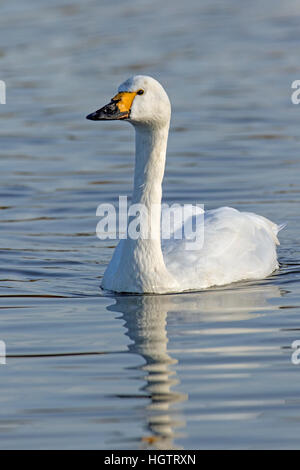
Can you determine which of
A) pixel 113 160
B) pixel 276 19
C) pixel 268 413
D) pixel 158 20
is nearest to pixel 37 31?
pixel 158 20

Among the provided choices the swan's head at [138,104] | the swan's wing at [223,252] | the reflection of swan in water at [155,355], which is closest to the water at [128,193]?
the reflection of swan in water at [155,355]

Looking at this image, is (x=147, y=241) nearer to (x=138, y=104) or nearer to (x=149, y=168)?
(x=149, y=168)

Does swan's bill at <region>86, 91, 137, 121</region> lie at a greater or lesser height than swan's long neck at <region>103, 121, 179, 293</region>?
greater

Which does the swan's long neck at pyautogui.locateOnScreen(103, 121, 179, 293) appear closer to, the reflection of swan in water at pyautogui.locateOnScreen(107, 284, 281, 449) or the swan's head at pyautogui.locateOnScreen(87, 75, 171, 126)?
the reflection of swan in water at pyautogui.locateOnScreen(107, 284, 281, 449)

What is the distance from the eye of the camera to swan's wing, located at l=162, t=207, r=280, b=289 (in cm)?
1023

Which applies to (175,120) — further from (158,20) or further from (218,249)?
(158,20)

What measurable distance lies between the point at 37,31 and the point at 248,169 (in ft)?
35.4

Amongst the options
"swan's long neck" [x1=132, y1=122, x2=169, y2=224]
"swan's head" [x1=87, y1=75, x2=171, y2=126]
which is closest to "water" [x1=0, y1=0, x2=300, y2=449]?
"swan's long neck" [x1=132, y1=122, x2=169, y2=224]

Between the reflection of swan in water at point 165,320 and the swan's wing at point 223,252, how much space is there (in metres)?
0.16

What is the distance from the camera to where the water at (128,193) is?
7.02 m

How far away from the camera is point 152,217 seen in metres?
9.98

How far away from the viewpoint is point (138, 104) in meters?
9.44

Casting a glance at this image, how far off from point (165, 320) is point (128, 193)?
5370 millimetres

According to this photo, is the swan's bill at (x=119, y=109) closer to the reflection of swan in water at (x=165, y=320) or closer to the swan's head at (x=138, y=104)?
the swan's head at (x=138, y=104)
